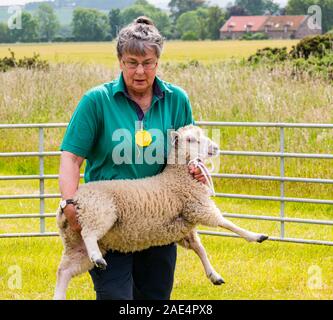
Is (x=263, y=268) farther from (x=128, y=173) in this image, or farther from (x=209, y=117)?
(x=209, y=117)

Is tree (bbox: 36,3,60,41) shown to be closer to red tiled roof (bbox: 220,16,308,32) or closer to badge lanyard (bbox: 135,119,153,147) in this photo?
red tiled roof (bbox: 220,16,308,32)

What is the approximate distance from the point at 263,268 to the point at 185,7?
73961 millimetres

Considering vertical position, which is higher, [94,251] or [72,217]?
[72,217]

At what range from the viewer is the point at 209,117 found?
12.2m

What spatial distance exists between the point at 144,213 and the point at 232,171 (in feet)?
20.5

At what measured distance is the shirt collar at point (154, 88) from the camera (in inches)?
150

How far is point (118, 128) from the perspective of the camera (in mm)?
3762

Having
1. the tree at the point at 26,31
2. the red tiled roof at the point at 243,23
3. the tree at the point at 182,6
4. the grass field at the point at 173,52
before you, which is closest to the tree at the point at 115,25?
the grass field at the point at 173,52

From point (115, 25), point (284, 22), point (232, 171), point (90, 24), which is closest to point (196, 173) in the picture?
point (115, 25)

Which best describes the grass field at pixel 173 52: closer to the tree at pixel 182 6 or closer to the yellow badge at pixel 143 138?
the tree at pixel 182 6

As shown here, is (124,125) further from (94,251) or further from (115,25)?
(115,25)

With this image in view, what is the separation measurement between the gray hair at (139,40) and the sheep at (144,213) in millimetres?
496
